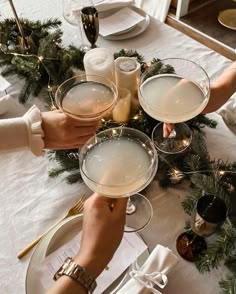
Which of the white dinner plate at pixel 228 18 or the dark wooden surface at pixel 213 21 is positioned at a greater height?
the white dinner plate at pixel 228 18

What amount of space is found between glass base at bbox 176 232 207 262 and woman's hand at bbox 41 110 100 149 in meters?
0.30

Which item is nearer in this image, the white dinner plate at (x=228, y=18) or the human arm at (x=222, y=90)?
the human arm at (x=222, y=90)

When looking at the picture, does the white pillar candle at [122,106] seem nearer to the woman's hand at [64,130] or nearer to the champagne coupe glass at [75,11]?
the woman's hand at [64,130]

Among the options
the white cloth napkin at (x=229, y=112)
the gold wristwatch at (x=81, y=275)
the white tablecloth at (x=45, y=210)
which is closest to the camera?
the gold wristwatch at (x=81, y=275)

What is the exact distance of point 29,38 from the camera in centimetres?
107

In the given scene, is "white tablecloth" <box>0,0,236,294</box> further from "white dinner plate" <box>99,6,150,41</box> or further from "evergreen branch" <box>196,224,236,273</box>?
"white dinner plate" <box>99,6,150,41</box>

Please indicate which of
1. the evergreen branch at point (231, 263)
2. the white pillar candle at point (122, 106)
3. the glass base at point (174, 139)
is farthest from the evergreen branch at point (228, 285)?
the white pillar candle at point (122, 106)

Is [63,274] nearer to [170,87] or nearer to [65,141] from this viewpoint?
[65,141]

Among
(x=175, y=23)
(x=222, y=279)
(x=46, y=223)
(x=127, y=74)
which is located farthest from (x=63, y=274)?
(x=175, y=23)

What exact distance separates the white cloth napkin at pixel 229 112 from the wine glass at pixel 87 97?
301 mm

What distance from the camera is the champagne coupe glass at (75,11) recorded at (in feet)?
3.60

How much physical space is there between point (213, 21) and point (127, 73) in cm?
158

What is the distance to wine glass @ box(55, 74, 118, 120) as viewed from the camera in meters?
0.75

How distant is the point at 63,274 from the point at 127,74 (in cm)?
47
